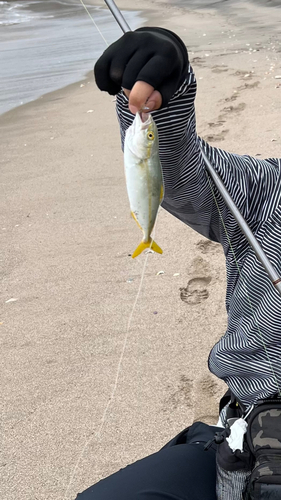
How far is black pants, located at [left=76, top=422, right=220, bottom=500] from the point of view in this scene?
5.32ft

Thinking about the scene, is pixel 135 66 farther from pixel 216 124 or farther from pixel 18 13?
pixel 18 13

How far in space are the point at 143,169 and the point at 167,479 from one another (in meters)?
0.91

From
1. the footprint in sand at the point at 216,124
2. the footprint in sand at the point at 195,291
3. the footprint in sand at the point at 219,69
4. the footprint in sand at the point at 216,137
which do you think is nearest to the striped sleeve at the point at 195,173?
the footprint in sand at the point at 195,291

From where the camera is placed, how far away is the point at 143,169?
4.52 feet

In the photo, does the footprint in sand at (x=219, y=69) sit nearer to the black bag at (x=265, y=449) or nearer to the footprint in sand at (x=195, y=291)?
the footprint in sand at (x=195, y=291)

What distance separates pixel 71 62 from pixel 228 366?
33.6 feet

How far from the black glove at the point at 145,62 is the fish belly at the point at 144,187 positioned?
16 centimetres

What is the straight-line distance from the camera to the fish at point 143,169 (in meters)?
1.32

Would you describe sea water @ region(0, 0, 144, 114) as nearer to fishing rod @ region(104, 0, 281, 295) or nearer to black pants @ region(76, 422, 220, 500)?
fishing rod @ region(104, 0, 281, 295)

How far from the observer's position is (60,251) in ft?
14.1

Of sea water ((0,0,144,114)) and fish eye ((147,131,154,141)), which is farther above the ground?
fish eye ((147,131,154,141))

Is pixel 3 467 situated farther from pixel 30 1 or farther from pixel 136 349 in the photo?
pixel 30 1

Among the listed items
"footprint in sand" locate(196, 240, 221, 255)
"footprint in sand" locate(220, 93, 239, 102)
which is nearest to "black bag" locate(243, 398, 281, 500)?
"footprint in sand" locate(196, 240, 221, 255)

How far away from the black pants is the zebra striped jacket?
0.23 meters
